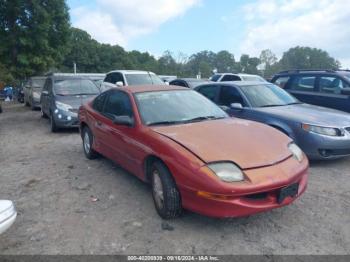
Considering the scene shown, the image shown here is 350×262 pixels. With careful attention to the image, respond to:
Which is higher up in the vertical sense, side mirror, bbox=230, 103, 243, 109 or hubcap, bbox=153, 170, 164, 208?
side mirror, bbox=230, 103, 243, 109

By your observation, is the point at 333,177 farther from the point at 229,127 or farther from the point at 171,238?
the point at 171,238

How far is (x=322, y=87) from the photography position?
878 cm

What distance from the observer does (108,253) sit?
3.41m

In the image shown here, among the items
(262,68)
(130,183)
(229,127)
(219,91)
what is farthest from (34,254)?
(262,68)

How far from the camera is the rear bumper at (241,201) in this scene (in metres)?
3.47

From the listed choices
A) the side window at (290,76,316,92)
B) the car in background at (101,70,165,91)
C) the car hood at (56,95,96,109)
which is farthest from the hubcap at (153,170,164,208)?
the car in background at (101,70,165,91)

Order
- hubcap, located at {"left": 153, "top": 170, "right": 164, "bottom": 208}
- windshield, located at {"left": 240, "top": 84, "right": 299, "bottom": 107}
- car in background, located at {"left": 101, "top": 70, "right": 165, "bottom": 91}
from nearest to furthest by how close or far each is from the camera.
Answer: hubcap, located at {"left": 153, "top": 170, "right": 164, "bottom": 208}, windshield, located at {"left": 240, "top": 84, "right": 299, "bottom": 107}, car in background, located at {"left": 101, "top": 70, "right": 165, "bottom": 91}

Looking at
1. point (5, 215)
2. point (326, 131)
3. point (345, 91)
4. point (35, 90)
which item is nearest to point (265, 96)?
point (326, 131)

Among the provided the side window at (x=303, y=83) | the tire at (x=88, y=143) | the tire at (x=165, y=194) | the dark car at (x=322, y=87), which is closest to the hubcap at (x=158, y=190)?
the tire at (x=165, y=194)

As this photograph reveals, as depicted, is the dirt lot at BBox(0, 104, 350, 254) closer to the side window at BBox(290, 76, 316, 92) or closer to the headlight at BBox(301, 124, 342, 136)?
the headlight at BBox(301, 124, 342, 136)

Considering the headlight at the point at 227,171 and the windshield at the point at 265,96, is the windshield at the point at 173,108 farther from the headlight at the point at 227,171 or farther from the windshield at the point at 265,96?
the windshield at the point at 265,96

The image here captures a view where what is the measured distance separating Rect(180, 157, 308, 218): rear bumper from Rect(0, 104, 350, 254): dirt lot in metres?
0.31

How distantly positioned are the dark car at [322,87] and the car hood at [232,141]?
4550 millimetres

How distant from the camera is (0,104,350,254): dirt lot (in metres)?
3.50
